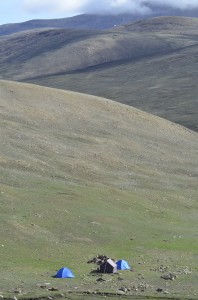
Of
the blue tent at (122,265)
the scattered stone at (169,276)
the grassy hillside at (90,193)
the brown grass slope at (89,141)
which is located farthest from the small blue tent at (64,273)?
the brown grass slope at (89,141)

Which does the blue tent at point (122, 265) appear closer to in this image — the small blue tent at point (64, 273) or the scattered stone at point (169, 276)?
the scattered stone at point (169, 276)

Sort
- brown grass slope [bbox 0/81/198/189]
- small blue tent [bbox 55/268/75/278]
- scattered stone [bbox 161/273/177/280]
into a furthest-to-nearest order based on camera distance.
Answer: brown grass slope [bbox 0/81/198/189]
scattered stone [bbox 161/273/177/280]
small blue tent [bbox 55/268/75/278]

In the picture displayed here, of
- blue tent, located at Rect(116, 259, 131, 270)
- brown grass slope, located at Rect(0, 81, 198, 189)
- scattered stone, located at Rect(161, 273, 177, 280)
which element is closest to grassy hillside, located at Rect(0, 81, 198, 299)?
brown grass slope, located at Rect(0, 81, 198, 189)

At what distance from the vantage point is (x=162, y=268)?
147 feet

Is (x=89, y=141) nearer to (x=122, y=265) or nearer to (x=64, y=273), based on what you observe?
(x=122, y=265)

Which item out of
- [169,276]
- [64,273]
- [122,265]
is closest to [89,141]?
[122,265]

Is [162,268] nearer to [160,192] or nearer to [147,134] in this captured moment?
[160,192]

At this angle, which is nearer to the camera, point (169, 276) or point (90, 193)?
point (169, 276)

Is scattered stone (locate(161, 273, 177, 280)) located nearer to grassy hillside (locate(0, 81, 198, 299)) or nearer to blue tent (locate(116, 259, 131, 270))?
grassy hillside (locate(0, 81, 198, 299))

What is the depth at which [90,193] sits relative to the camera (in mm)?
65000

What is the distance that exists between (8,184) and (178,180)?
23369 mm

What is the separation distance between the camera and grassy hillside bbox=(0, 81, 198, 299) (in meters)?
43.6

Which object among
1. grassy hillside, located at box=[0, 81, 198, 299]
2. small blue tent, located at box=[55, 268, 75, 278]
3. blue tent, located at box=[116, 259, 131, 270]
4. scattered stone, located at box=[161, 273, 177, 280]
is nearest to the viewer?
small blue tent, located at box=[55, 268, 75, 278]

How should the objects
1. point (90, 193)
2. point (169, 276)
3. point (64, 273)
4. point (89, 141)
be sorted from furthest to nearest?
point (89, 141)
point (90, 193)
point (169, 276)
point (64, 273)
